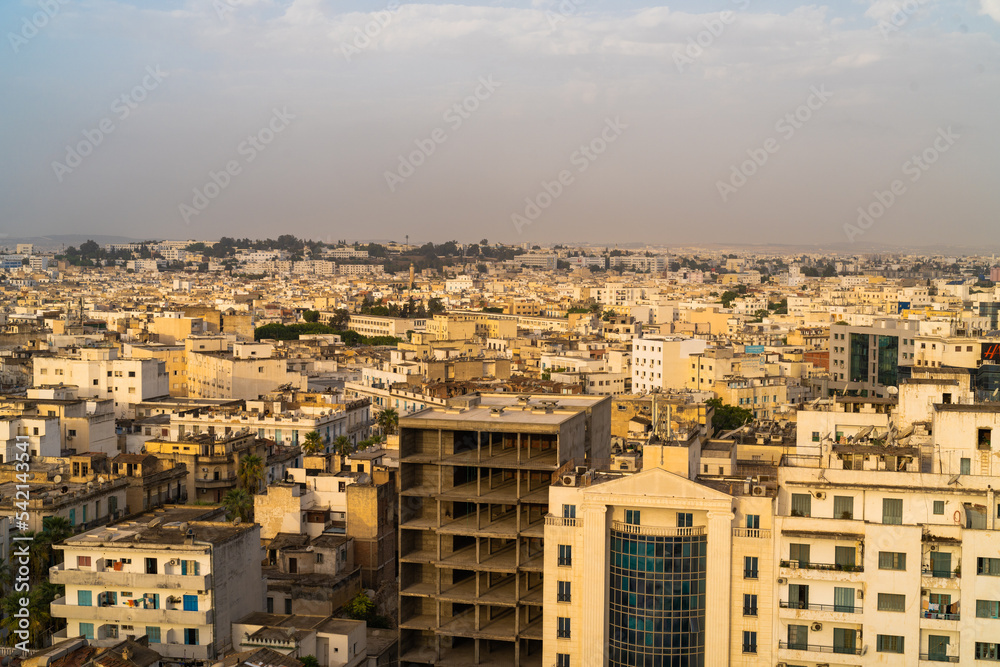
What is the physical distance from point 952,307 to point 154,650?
212 ft

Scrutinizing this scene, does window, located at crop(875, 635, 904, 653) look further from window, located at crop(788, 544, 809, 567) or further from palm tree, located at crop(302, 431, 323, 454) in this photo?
palm tree, located at crop(302, 431, 323, 454)

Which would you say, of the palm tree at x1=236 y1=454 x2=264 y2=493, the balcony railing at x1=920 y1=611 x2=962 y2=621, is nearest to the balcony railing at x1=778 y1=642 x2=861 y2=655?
the balcony railing at x1=920 y1=611 x2=962 y2=621

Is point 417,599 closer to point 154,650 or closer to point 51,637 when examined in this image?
point 154,650

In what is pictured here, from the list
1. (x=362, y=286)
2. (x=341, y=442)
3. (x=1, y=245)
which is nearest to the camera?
(x=341, y=442)

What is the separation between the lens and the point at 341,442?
113 ft

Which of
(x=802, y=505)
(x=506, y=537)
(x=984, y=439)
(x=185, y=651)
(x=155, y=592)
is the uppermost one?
(x=984, y=439)

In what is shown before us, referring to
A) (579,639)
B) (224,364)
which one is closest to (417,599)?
(579,639)

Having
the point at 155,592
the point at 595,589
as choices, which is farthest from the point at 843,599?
the point at 155,592

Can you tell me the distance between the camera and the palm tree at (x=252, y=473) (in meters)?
30.6

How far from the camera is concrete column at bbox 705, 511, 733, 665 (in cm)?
1758

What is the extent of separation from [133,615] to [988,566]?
14.0 meters

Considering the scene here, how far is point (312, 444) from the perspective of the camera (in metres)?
34.4

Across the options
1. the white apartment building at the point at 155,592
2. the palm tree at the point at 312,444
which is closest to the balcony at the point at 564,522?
the white apartment building at the point at 155,592

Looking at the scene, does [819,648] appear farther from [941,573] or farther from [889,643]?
[941,573]
